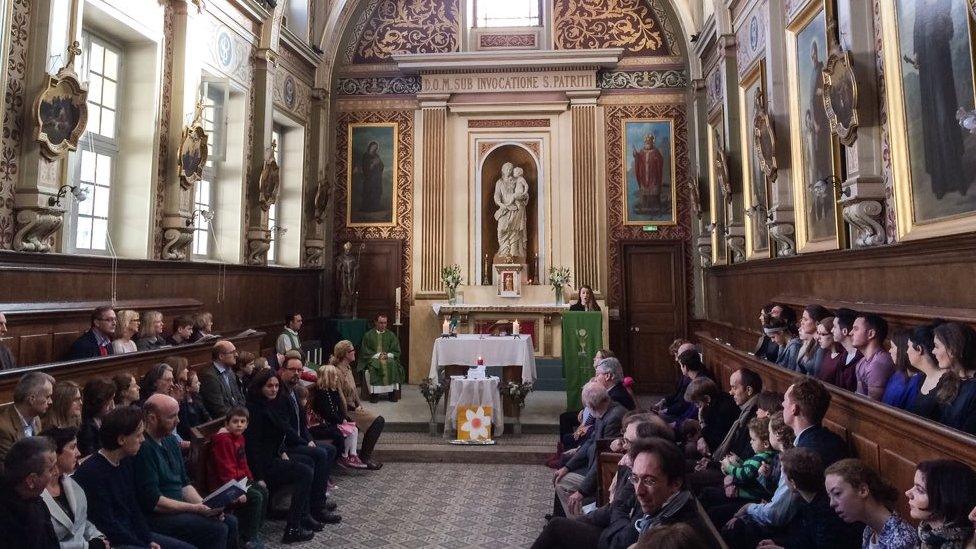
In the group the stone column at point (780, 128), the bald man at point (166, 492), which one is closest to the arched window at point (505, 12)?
the stone column at point (780, 128)

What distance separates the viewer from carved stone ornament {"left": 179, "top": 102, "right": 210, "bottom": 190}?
7.67m

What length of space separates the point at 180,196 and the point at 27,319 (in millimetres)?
2798

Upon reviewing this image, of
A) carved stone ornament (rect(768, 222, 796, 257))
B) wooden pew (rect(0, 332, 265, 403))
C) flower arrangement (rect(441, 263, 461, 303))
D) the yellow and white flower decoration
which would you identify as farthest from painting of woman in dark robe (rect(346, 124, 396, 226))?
carved stone ornament (rect(768, 222, 796, 257))

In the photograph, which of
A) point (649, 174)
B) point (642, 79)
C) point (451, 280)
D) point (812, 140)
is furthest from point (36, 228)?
point (642, 79)

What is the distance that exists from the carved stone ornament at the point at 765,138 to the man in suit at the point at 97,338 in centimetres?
725

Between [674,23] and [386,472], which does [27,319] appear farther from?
[674,23]

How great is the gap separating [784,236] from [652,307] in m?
4.74

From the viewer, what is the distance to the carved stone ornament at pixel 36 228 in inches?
217

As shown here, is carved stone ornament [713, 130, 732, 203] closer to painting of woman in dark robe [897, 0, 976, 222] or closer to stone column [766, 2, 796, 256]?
stone column [766, 2, 796, 256]

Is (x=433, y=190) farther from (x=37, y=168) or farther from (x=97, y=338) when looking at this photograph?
(x=97, y=338)

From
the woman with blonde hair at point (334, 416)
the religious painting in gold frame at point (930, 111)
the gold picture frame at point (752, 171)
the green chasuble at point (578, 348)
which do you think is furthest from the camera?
the green chasuble at point (578, 348)

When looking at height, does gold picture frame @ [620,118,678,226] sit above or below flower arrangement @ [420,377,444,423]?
above

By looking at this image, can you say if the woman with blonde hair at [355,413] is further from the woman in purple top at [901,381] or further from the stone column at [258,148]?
the woman in purple top at [901,381]

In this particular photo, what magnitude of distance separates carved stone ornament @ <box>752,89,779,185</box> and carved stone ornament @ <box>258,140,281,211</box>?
23.7 feet
